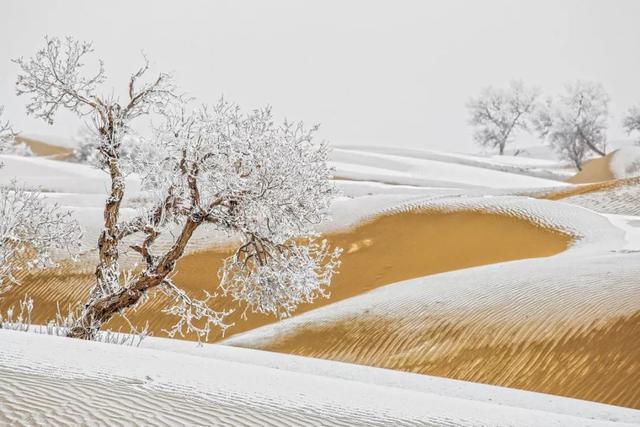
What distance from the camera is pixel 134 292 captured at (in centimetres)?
935

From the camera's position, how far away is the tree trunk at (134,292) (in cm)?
934

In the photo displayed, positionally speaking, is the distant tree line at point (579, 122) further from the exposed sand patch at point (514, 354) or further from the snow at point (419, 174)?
the exposed sand patch at point (514, 354)

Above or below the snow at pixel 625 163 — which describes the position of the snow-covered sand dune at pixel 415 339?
below

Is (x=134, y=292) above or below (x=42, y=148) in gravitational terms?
below

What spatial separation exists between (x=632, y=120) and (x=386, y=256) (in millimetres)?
44630

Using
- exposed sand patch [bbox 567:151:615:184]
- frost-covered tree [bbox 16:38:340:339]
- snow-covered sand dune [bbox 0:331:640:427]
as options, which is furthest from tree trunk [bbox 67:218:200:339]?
exposed sand patch [bbox 567:151:615:184]

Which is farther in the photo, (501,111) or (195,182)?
(501,111)

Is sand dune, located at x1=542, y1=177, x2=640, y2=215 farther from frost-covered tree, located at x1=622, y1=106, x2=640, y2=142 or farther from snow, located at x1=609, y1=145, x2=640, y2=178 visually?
frost-covered tree, located at x1=622, y1=106, x2=640, y2=142

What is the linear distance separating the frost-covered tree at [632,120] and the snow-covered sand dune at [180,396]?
5465 cm

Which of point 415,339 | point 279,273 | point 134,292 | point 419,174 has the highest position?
point 419,174

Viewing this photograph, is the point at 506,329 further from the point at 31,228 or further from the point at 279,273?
the point at 31,228

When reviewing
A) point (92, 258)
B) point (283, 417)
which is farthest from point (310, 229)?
point (92, 258)

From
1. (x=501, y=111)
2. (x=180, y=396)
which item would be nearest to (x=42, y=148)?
(x=501, y=111)

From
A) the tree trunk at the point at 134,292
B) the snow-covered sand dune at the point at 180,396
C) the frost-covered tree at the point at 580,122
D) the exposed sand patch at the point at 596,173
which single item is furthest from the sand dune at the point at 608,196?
the frost-covered tree at the point at 580,122
